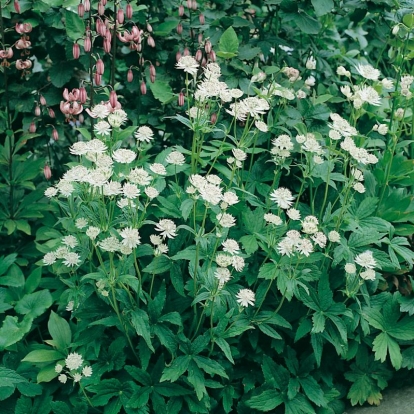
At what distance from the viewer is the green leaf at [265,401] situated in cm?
234

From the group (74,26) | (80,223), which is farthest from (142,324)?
(74,26)

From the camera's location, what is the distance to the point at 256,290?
2453mm

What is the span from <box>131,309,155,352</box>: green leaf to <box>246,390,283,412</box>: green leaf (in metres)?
0.50

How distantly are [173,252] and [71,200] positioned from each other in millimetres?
453

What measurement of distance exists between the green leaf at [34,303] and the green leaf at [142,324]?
0.57m

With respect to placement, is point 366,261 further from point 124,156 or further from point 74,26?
point 74,26

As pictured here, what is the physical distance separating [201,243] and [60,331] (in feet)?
2.55

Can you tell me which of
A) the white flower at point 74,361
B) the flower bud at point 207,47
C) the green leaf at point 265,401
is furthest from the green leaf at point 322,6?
the white flower at point 74,361

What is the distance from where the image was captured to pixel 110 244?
79.7 inches

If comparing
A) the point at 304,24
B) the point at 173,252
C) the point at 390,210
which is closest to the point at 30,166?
the point at 173,252

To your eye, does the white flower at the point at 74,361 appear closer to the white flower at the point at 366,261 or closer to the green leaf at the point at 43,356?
the green leaf at the point at 43,356

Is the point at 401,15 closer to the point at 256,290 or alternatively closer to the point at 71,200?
the point at 256,290

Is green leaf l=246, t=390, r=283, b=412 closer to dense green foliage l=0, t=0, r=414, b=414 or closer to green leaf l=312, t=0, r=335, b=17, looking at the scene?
dense green foliage l=0, t=0, r=414, b=414

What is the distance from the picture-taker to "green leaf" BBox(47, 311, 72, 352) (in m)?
2.43
